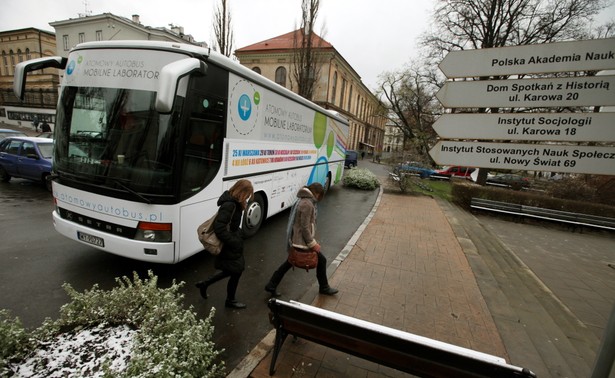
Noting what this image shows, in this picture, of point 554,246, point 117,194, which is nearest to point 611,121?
point 117,194

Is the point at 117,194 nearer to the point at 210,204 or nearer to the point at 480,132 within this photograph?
the point at 210,204

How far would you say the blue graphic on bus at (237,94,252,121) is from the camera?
5248 millimetres

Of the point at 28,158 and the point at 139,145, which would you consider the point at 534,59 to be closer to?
the point at 139,145

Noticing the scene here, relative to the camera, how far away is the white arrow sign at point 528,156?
8.60ft

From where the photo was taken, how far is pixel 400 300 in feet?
14.7

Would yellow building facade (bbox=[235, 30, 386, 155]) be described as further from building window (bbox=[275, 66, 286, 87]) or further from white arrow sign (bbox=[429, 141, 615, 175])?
white arrow sign (bbox=[429, 141, 615, 175])

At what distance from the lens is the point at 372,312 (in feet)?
13.4

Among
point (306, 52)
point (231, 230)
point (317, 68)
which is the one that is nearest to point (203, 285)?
point (231, 230)

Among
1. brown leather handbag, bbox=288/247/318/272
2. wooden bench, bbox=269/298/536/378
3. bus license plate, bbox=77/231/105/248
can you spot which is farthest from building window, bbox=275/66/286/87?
wooden bench, bbox=269/298/536/378

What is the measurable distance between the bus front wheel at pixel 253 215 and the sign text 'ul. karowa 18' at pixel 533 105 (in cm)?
410

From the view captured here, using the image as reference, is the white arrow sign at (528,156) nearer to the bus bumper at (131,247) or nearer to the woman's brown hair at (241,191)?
the woman's brown hair at (241,191)

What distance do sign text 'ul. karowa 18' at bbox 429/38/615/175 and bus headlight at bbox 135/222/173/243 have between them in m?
3.67

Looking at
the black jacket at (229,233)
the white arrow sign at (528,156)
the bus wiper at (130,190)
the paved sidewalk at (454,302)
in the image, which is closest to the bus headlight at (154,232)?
the bus wiper at (130,190)

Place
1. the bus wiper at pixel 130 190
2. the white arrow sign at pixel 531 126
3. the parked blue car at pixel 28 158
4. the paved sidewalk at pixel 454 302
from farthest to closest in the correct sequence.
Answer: the parked blue car at pixel 28 158, the bus wiper at pixel 130 190, the paved sidewalk at pixel 454 302, the white arrow sign at pixel 531 126
